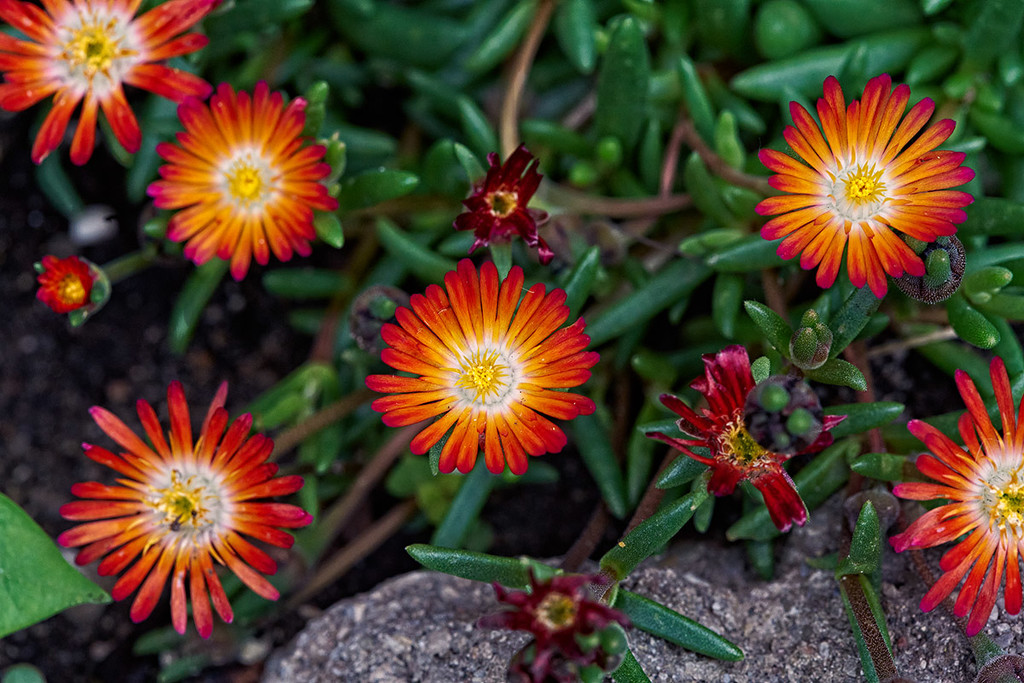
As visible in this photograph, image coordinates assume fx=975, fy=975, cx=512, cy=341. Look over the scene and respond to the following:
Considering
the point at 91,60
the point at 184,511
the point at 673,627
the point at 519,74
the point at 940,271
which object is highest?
the point at 519,74

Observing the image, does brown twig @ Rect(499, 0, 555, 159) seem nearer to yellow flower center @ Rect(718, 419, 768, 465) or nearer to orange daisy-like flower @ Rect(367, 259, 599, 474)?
orange daisy-like flower @ Rect(367, 259, 599, 474)

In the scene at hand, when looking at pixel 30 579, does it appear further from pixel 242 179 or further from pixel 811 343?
pixel 811 343

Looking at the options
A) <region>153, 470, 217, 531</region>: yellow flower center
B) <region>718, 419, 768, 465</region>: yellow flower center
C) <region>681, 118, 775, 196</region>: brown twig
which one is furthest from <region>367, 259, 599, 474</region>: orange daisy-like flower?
<region>681, 118, 775, 196</region>: brown twig

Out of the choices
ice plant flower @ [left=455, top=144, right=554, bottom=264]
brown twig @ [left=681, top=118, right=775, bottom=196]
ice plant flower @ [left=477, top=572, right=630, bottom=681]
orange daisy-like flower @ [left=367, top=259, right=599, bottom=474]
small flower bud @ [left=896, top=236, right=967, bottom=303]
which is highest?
brown twig @ [left=681, top=118, right=775, bottom=196]

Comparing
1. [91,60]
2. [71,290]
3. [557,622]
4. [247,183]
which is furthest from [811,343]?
[91,60]

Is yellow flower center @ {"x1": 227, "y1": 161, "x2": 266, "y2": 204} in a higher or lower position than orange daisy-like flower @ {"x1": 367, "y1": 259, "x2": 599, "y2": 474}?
higher

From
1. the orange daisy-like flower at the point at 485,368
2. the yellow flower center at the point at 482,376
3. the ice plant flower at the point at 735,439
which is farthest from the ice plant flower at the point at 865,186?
the yellow flower center at the point at 482,376

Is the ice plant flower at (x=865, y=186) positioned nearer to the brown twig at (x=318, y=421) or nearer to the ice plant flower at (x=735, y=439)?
the ice plant flower at (x=735, y=439)
